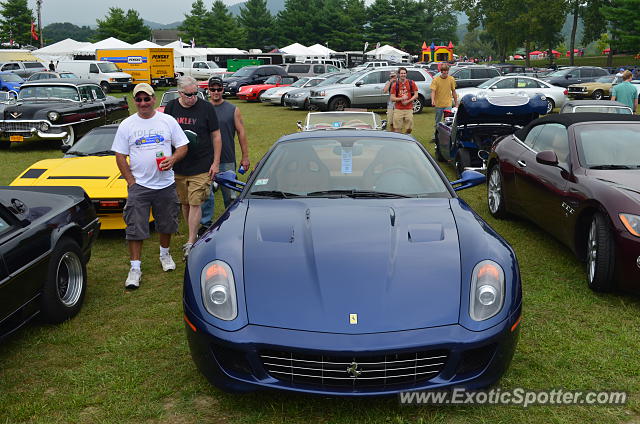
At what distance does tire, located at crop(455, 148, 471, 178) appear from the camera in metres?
9.52

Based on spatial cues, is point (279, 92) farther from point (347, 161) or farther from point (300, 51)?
point (300, 51)

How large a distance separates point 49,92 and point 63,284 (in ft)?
39.2

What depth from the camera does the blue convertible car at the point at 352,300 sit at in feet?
9.59

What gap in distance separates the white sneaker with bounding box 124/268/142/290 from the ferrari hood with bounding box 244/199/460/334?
1917 mm

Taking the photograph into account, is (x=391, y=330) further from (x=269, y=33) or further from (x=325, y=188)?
(x=269, y=33)

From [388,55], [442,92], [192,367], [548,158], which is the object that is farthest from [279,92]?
[388,55]

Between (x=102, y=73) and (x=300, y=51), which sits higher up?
(x=300, y=51)

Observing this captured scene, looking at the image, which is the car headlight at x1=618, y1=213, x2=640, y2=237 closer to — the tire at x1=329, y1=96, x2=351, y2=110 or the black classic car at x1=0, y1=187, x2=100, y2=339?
the black classic car at x1=0, y1=187, x2=100, y2=339

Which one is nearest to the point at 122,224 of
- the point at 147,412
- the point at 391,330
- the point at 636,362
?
the point at 147,412

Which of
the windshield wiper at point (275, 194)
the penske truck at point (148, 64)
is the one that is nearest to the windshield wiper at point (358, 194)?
the windshield wiper at point (275, 194)

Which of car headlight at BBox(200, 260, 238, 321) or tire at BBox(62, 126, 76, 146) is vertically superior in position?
tire at BBox(62, 126, 76, 146)

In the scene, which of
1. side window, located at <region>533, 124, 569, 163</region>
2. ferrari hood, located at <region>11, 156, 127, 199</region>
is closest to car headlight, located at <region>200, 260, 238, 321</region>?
ferrari hood, located at <region>11, 156, 127, 199</region>

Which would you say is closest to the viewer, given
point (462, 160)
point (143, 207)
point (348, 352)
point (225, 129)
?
point (348, 352)

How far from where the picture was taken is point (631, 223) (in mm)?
4527
